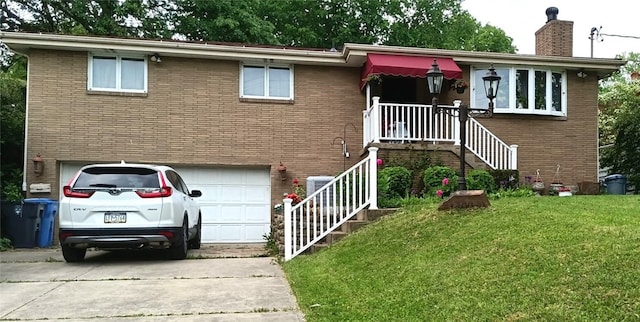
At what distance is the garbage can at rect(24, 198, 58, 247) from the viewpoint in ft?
37.1

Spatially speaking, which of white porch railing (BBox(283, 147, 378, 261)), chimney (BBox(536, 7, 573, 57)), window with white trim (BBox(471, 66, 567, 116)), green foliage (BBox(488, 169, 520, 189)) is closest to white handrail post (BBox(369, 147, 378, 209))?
white porch railing (BBox(283, 147, 378, 261))

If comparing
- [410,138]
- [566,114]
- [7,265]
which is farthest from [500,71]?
[7,265]

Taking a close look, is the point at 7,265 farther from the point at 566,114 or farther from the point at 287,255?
the point at 566,114

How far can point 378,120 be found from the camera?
1247cm

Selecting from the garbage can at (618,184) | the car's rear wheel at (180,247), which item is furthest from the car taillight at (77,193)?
the garbage can at (618,184)

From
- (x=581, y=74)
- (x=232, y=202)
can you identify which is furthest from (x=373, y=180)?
(x=581, y=74)

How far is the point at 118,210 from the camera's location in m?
8.07

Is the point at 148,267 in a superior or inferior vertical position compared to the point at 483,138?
inferior

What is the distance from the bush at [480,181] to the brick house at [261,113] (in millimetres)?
1324

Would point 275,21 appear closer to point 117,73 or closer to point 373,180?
point 117,73

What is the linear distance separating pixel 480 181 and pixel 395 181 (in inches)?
72.6

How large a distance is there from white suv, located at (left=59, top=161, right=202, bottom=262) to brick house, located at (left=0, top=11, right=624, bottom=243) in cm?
479

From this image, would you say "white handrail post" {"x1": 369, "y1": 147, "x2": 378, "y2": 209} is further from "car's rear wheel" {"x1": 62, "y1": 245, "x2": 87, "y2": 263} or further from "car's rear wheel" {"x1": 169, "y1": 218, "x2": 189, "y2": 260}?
"car's rear wheel" {"x1": 62, "y1": 245, "x2": 87, "y2": 263}

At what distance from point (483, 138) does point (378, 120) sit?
264 cm
